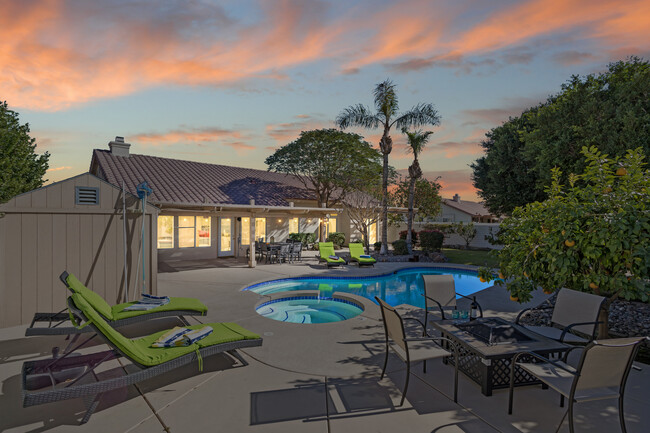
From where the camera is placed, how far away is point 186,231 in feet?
56.2

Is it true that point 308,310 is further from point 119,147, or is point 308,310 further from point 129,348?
point 119,147

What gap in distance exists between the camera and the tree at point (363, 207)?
22438 millimetres

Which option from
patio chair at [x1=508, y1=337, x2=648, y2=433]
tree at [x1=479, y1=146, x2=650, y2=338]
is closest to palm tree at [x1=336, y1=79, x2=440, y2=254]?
tree at [x1=479, y1=146, x2=650, y2=338]

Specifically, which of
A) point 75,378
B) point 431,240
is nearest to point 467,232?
point 431,240

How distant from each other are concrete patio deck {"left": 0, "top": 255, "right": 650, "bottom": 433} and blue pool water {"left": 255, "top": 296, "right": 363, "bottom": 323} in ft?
10.5

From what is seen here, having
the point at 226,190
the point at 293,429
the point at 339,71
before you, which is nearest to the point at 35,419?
the point at 293,429

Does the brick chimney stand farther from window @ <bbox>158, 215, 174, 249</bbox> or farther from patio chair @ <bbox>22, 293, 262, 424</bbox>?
patio chair @ <bbox>22, 293, 262, 424</bbox>

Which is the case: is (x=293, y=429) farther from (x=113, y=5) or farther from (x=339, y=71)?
(x=339, y=71)

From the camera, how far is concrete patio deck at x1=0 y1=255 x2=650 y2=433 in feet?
10.9

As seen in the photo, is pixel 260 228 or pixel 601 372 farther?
pixel 260 228

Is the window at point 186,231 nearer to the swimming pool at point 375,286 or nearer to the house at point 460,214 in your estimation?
the swimming pool at point 375,286

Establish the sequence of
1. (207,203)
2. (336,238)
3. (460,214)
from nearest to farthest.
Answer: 1. (207,203)
2. (336,238)
3. (460,214)

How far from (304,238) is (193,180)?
763 centimetres

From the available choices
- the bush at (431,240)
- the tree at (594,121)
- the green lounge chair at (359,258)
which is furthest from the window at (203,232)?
the tree at (594,121)
